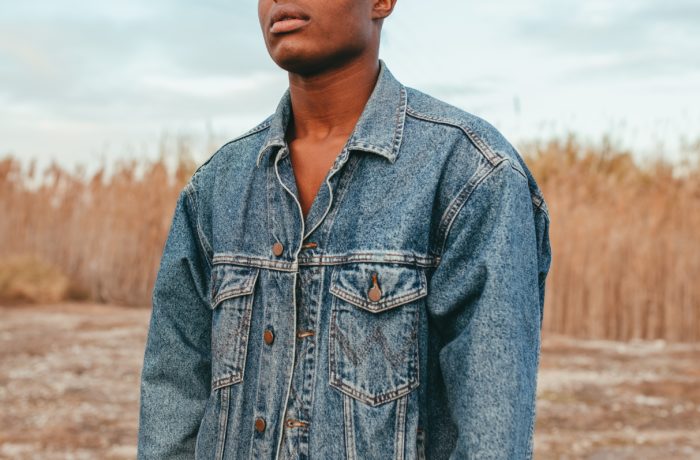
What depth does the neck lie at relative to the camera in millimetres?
1688

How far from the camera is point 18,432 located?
5.07 meters

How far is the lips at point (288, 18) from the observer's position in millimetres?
1601

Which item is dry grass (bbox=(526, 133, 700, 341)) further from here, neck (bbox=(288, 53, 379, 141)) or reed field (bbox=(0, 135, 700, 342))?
neck (bbox=(288, 53, 379, 141))

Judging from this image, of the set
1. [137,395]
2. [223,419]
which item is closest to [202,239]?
[223,419]

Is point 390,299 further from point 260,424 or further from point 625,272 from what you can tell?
point 625,272

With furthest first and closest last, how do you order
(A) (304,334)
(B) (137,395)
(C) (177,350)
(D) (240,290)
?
1. (B) (137,395)
2. (C) (177,350)
3. (D) (240,290)
4. (A) (304,334)

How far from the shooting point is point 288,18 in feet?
5.30

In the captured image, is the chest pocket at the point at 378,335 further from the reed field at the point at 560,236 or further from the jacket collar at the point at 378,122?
the reed field at the point at 560,236

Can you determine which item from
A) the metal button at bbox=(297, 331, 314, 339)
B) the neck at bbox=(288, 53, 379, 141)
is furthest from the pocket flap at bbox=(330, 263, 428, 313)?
the neck at bbox=(288, 53, 379, 141)

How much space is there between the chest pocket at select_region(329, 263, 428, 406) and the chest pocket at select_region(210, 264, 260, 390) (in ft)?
0.76

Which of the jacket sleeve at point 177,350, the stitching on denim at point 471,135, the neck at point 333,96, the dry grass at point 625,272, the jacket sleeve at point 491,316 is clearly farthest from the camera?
the dry grass at point 625,272

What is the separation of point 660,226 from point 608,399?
287cm

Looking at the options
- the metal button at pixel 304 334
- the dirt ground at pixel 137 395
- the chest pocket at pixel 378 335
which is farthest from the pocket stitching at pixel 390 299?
the dirt ground at pixel 137 395

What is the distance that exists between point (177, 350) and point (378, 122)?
683mm
